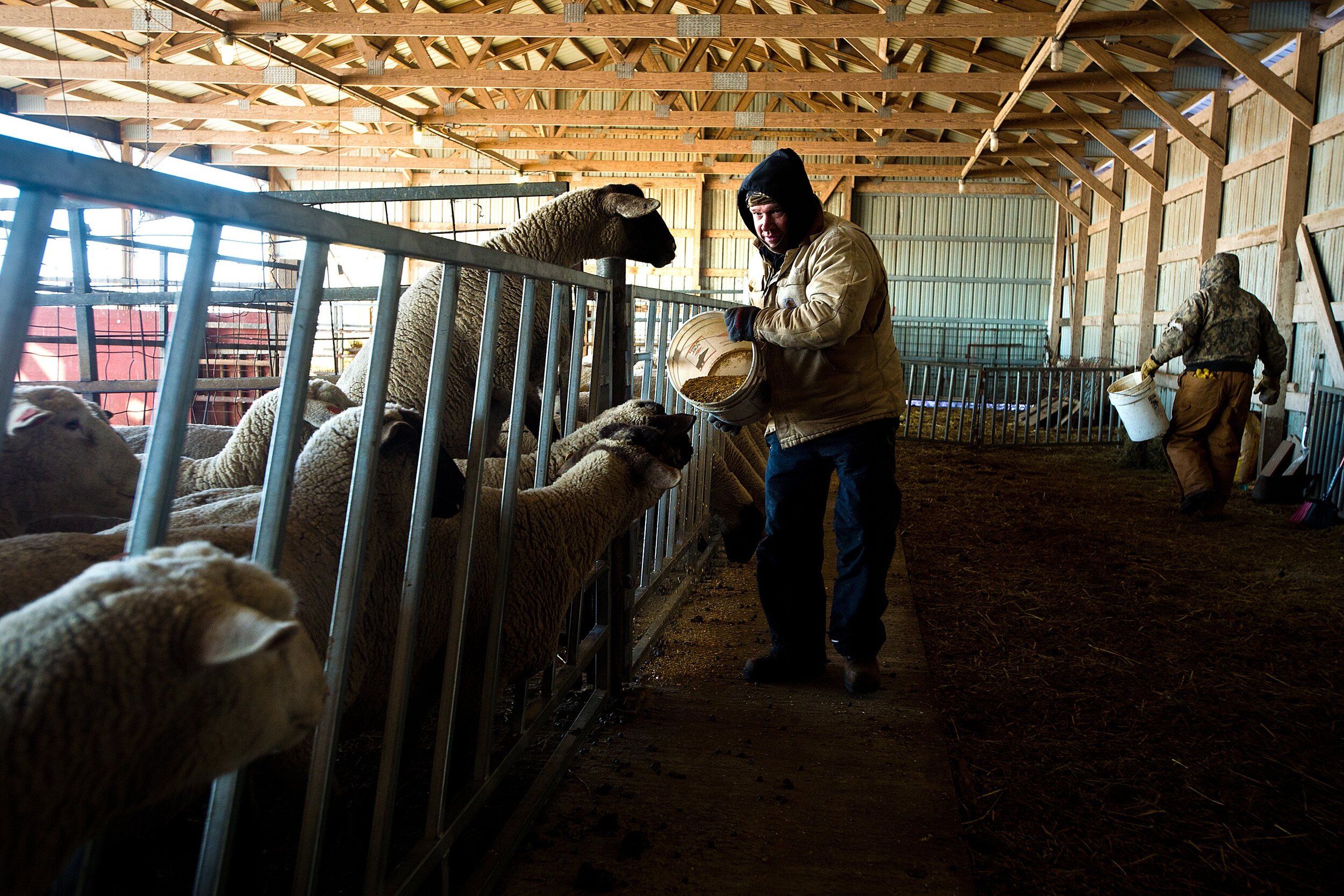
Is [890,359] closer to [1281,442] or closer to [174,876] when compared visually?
[174,876]

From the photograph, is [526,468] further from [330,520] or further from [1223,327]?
[1223,327]

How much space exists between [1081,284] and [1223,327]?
10766 millimetres

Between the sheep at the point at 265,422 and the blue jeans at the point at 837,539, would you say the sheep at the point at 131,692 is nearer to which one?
the sheep at the point at 265,422

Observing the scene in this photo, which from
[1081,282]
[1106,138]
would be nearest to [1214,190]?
[1106,138]

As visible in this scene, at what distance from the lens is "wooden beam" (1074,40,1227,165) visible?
1024 cm

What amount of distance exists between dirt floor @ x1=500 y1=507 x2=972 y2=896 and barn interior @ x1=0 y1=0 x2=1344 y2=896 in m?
0.01

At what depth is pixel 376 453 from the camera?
4.88 feet

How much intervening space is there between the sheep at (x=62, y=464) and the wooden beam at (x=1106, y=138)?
40.3ft

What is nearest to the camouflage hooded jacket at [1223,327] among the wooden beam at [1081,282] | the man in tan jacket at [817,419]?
the man in tan jacket at [817,419]

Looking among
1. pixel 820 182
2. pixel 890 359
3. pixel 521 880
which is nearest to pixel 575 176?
pixel 820 182

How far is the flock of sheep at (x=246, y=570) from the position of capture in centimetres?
85

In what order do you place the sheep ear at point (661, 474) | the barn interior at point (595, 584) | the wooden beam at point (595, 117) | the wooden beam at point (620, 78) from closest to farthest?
the barn interior at point (595, 584), the sheep ear at point (661, 474), the wooden beam at point (620, 78), the wooden beam at point (595, 117)

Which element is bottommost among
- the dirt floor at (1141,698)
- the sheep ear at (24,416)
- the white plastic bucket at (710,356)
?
the dirt floor at (1141,698)

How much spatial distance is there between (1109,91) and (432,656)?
12578 millimetres
